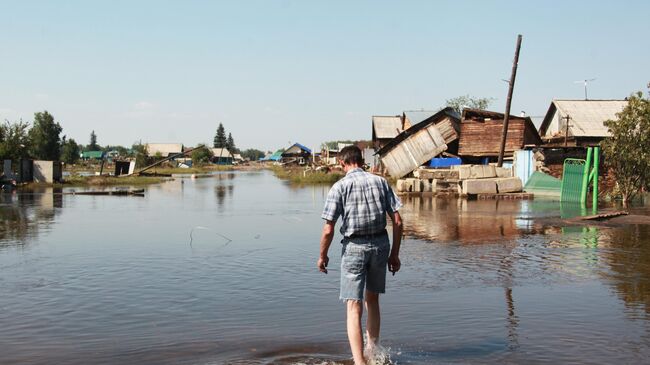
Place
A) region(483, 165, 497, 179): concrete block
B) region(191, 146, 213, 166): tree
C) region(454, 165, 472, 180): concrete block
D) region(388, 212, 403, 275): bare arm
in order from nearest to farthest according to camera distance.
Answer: region(388, 212, 403, 275): bare arm → region(454, 165, 472, 180): concrete block → region(483, 165, 497, 179): concrete block → region(191, 146, 213, 166): tree

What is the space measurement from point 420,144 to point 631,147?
654 inches

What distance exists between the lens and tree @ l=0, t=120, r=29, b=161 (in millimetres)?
40062

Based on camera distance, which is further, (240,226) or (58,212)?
(58,212)

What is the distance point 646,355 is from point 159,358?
4303 mm

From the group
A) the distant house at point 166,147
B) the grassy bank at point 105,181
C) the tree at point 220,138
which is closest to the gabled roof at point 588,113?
the grassy bank at point 105,181

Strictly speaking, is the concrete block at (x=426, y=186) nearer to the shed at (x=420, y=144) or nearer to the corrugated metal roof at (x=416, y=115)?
the shed at (x=420, y=144)

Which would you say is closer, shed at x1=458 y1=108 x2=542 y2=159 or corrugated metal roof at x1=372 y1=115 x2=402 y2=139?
shed at x1=458 y1=108 x2=542 y2=159

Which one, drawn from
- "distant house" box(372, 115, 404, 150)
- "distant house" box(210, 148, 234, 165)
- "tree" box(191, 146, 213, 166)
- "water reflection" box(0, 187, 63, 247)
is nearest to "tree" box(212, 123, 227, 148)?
"distant house" box(210, 148, 234, 165)

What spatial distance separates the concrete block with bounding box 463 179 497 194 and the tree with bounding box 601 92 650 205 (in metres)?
5.40

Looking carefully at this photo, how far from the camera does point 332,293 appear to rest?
8445 millimetres

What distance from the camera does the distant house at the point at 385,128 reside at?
183ft

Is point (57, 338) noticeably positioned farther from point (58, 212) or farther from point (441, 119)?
point (441, 119)

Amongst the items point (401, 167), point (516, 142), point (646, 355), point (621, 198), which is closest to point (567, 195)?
point (621, 198)

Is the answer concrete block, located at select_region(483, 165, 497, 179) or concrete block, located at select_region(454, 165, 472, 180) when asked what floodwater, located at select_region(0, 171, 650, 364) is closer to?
concrete block, located at select_region(454, 165, 472, 180)
